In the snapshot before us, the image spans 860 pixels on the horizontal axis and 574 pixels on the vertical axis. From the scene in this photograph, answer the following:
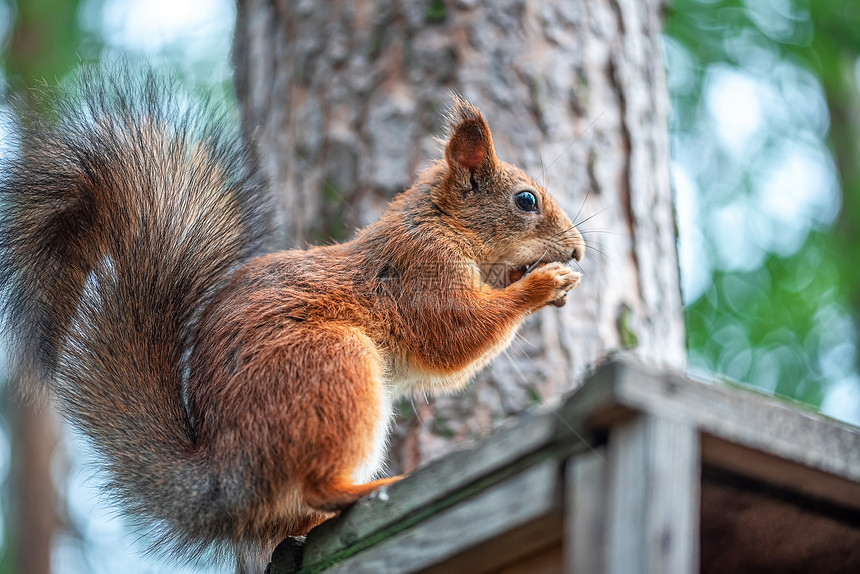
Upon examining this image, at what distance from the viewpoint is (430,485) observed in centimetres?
125

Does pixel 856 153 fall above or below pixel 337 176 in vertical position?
above

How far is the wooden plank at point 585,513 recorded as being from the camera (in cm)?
101

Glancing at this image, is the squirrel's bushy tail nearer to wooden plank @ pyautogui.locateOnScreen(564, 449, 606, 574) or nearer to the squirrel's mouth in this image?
the squirrel's mouth

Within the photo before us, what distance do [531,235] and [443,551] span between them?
1.05m

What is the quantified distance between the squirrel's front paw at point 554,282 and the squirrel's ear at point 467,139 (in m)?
0.36

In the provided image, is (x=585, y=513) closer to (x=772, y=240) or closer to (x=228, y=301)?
(x=228, y=301)

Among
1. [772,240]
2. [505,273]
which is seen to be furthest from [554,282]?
[772,240]

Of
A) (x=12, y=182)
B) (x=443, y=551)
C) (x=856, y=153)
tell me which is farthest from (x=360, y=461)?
(x=856, y=153)

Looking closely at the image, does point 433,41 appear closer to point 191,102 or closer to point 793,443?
point 191,102

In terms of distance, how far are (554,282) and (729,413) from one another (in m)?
0.83

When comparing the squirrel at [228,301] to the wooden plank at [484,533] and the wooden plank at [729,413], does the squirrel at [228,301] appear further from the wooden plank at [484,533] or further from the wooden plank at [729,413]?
the wooden plank at [729,413]

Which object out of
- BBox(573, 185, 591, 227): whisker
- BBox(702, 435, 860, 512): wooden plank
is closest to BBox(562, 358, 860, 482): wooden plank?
BBox(702, 435, 860, 512): wooden plank

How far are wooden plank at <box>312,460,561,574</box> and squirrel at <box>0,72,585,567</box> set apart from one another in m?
0.18

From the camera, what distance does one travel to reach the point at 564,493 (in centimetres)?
108
